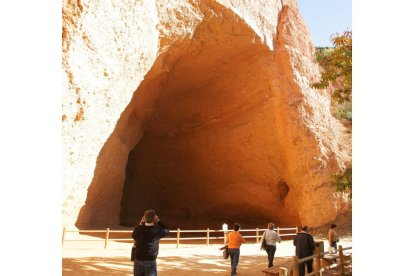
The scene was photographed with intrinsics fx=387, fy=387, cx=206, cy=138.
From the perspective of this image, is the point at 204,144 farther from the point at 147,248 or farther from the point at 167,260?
the point at 147,248

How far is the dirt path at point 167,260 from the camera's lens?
7547 mm

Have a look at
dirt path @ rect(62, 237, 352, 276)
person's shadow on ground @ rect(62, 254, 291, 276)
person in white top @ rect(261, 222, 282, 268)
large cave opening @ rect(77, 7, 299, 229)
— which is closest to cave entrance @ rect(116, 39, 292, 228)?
large cave opening @ rect(77, 7, 299, 229)

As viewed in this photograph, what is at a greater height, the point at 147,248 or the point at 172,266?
the point at 147,248

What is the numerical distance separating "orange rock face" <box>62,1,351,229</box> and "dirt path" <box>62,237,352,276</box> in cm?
148

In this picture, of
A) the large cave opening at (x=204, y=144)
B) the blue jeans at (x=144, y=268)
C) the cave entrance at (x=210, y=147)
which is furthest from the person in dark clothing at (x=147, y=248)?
the cave entrance at (x=210, y=147)

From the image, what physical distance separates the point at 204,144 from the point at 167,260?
956cm

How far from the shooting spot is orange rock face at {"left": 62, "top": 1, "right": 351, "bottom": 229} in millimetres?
10633

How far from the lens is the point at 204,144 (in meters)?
18.1

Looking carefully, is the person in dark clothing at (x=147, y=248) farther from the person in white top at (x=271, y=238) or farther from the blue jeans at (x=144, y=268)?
the person in white top at (x=271, y=238)

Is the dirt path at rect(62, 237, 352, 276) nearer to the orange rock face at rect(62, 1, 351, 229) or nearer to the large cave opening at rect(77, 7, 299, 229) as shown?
the orange rock face at rect(62, 1, 351, 229)

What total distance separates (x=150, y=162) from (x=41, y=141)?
15953 mm

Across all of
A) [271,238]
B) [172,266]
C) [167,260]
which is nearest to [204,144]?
[167,260]
